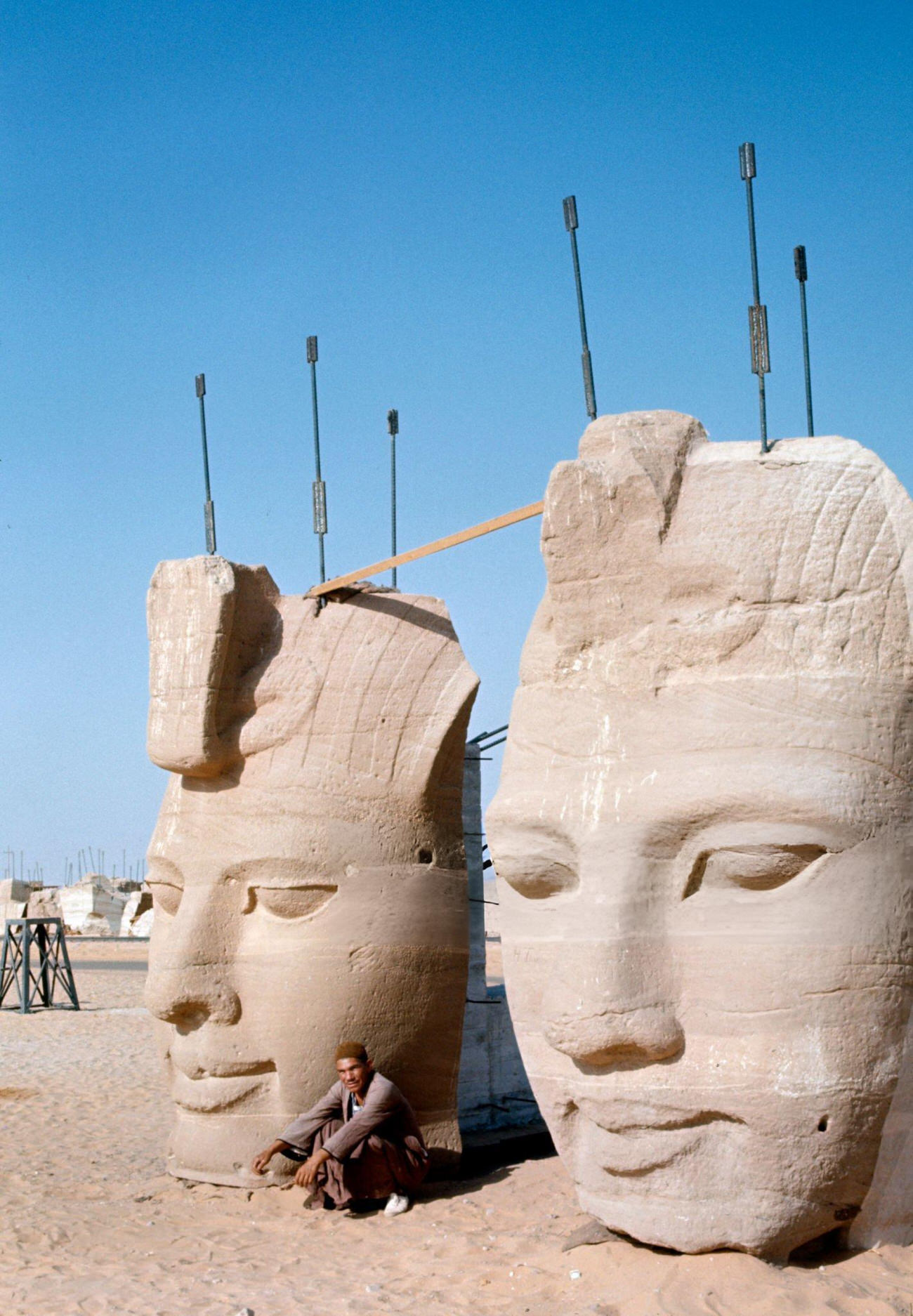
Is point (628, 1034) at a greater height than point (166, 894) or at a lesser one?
lesser

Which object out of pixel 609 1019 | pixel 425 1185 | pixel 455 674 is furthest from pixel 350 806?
pixel 609 1019

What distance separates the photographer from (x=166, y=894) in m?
6.99

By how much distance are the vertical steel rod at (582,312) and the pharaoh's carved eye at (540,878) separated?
72.4 inches

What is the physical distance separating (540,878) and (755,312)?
2.28 m

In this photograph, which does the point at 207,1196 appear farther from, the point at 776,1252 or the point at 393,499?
the point at 393,499

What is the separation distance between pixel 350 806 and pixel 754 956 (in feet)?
8.75

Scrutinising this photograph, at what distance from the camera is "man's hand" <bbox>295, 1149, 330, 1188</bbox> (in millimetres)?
6043

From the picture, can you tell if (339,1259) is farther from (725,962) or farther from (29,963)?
(29,963)

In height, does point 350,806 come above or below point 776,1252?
above

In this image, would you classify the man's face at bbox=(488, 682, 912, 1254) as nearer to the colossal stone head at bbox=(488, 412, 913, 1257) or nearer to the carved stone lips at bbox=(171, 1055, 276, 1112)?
the colossal stone head at bbox=(488, 412, 913, 1257)

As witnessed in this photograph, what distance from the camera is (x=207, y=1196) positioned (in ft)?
21.4

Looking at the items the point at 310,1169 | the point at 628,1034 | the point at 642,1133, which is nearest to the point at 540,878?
the point at 628,1034

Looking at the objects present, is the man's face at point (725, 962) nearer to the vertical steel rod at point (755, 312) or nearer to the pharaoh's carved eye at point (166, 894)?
the vertical steel rod at point (755, 312)

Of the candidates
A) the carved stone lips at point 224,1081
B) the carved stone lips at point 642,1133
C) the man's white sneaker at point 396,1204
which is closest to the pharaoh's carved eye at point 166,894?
the carved stone lips at point 224,1081
